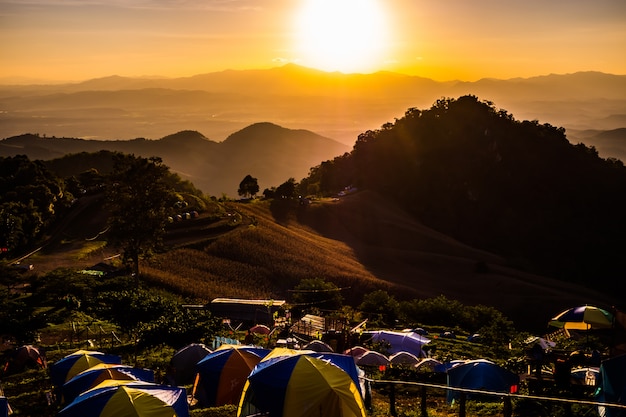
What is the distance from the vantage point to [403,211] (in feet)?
347

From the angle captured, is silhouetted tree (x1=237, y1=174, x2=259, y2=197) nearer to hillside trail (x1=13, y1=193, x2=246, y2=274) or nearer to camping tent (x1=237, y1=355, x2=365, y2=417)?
hillside trail (x1=13, y1=193, x2=246, y2=274)

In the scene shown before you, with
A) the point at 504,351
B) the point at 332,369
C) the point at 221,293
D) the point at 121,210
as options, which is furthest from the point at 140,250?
the point at 332,369

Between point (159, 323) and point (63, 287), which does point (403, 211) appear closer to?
point (63, 287)

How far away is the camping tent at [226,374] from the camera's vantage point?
55.1 ft

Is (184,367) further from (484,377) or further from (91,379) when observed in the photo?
(484,377)

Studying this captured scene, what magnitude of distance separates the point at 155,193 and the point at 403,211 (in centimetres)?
6893

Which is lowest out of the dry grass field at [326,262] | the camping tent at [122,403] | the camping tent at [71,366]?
the dry grass field at [326,262]

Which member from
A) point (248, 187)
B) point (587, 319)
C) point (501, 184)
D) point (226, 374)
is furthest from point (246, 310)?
point (501, 184)

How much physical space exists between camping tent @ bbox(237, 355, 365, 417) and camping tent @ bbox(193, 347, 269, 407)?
112 inches

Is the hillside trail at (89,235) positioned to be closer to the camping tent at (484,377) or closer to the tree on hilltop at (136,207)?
the tree on hilltop at (136,207)

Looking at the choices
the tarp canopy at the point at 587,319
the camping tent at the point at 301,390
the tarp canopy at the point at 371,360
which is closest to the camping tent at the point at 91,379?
the camping tent at the point at 301,390

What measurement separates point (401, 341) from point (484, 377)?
42.0ft

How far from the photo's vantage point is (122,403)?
12.5 metres

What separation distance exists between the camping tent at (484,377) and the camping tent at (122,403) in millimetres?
7817
